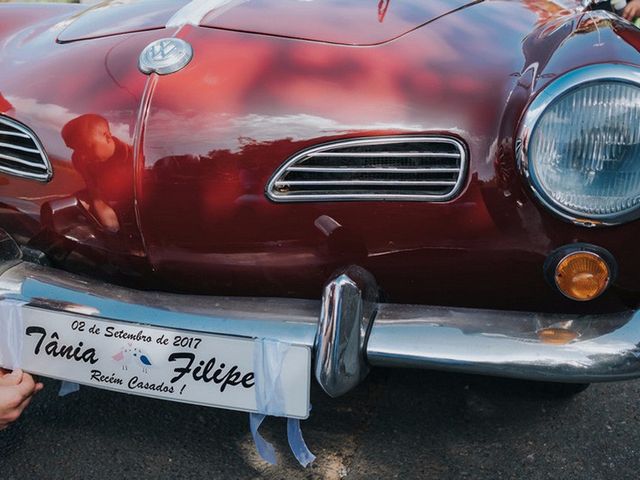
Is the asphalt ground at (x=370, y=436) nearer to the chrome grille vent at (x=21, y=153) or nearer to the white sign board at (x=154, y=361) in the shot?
the white sign board at (x=154, y=361)

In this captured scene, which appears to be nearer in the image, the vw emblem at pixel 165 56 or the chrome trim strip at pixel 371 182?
the chrome trim strip at pixel 371 182

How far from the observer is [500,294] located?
1.67 metres

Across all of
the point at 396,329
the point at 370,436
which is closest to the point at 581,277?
the point at 396,329

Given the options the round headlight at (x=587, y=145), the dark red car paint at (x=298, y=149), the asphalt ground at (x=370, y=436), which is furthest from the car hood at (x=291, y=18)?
the asphalt ground at (x=370, y=436)

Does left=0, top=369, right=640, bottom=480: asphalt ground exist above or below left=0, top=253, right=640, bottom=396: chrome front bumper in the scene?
below

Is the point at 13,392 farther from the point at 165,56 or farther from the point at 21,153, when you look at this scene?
the point at 165,56

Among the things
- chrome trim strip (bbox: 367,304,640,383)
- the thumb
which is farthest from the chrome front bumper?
the thumb

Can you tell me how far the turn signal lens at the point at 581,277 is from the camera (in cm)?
158

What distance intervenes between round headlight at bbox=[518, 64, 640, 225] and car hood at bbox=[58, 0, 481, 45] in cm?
48

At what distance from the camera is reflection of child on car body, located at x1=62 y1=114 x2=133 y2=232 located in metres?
1.68

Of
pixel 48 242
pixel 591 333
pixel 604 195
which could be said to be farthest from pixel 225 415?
pixel 604 195

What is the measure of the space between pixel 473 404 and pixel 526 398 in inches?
6.8

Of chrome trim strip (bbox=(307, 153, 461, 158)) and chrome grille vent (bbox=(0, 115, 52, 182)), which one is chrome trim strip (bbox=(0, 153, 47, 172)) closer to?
chrome grille vent (bbox=(0, 115, 52, 182))

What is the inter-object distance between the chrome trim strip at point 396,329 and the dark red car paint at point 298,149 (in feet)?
0.23
